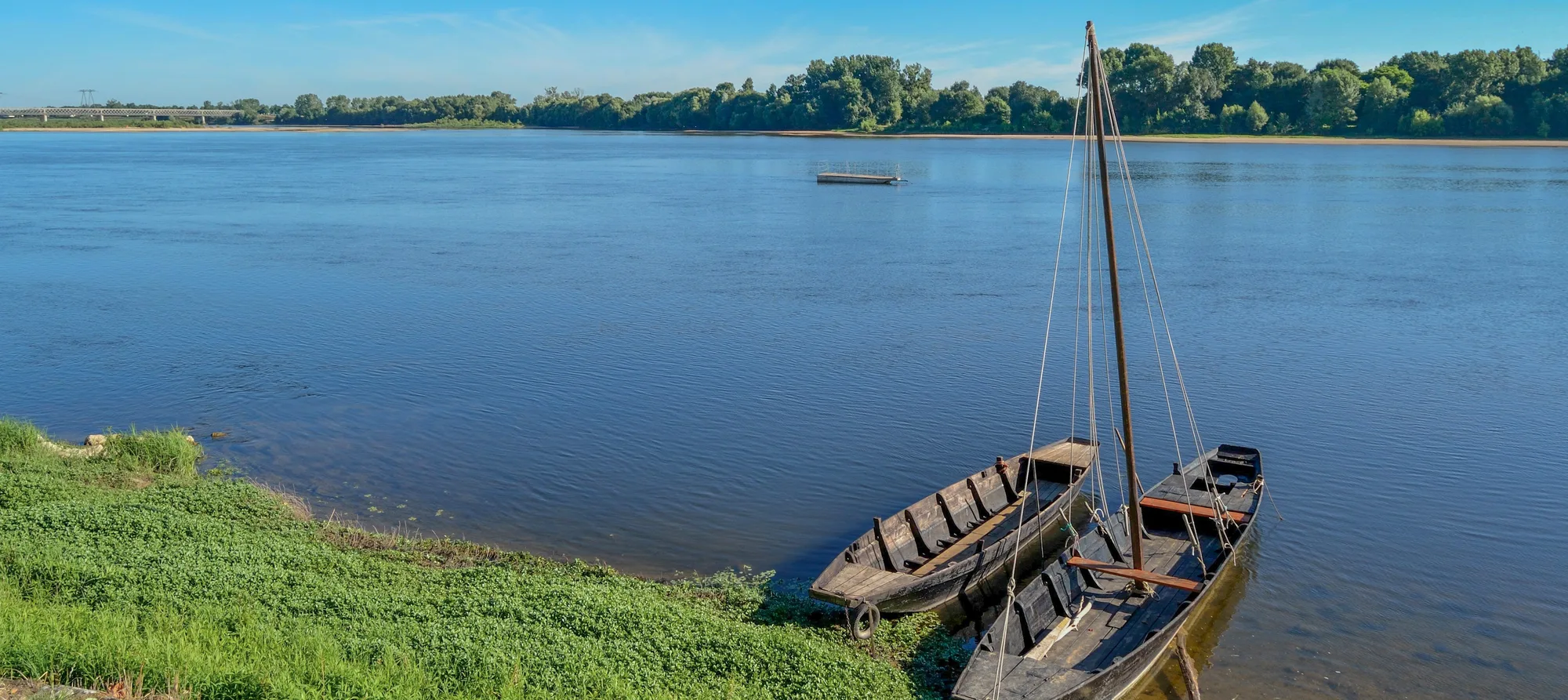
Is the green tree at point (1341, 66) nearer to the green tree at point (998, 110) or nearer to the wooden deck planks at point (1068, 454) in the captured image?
the green tree at point (998, 110)

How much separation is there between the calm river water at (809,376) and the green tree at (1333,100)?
83361mm

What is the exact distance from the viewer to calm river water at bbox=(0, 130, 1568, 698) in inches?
763

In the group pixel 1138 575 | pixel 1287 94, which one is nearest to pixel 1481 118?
pixel 1287 94

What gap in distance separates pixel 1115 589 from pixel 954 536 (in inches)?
127

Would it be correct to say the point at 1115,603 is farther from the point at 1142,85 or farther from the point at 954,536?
the point at 1142,85

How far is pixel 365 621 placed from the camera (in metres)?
14.2

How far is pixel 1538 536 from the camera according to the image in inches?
805

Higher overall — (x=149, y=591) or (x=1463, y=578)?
(x=149, y=591)

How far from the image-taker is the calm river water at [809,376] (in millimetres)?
19375

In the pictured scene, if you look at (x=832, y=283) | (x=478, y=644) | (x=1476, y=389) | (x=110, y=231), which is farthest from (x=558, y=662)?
(x=110, y=231)

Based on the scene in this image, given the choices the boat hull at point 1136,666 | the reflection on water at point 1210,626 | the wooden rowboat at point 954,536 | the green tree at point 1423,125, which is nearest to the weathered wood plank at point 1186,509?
the reflection on water at point 1210,626

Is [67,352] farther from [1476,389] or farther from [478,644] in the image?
[1476,389]

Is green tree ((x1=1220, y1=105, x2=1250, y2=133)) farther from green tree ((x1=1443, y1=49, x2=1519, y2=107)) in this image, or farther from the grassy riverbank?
the grassy riverbank

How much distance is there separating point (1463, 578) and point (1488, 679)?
371 centimetres
